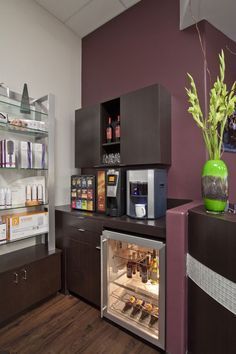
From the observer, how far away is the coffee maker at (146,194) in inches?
66.0

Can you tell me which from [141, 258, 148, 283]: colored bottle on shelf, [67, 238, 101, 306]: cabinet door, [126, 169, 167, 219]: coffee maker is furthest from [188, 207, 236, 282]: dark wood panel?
[67, 238, 101, 306]: cabinet door

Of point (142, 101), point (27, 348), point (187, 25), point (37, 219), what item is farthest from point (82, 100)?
point (27, 348)

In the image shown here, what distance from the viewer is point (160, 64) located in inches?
81.6

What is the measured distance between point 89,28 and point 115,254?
288 cm

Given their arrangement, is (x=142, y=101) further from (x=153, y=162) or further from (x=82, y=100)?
(x=82, y=100)

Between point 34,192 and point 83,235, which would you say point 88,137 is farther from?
point 83,235

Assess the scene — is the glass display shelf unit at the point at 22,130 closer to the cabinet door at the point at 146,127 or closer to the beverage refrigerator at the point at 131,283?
the cabinet door at the point at 146,127

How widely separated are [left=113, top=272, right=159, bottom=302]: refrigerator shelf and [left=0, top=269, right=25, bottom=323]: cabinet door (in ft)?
2.77

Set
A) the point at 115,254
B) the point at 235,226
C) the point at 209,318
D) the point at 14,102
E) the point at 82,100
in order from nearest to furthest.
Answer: the point at 235,226, the point at 209,318, the point at 115,254, the point at 14,102, the point at 82,100

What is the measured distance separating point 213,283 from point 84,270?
4.00 feet

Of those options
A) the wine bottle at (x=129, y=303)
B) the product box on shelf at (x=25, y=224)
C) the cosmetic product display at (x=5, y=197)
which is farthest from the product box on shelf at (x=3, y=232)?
the wine bottle at (x=129, y=303)

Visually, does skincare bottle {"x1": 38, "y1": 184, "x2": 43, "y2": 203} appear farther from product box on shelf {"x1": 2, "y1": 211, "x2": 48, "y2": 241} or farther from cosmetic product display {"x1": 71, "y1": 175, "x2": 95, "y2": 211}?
cosmetic product display {"x1": 71, "y1": 175, "x2": 95, "y2": 211}

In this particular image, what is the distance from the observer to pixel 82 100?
9.27ft

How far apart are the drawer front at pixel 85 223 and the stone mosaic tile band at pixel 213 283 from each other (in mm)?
812
